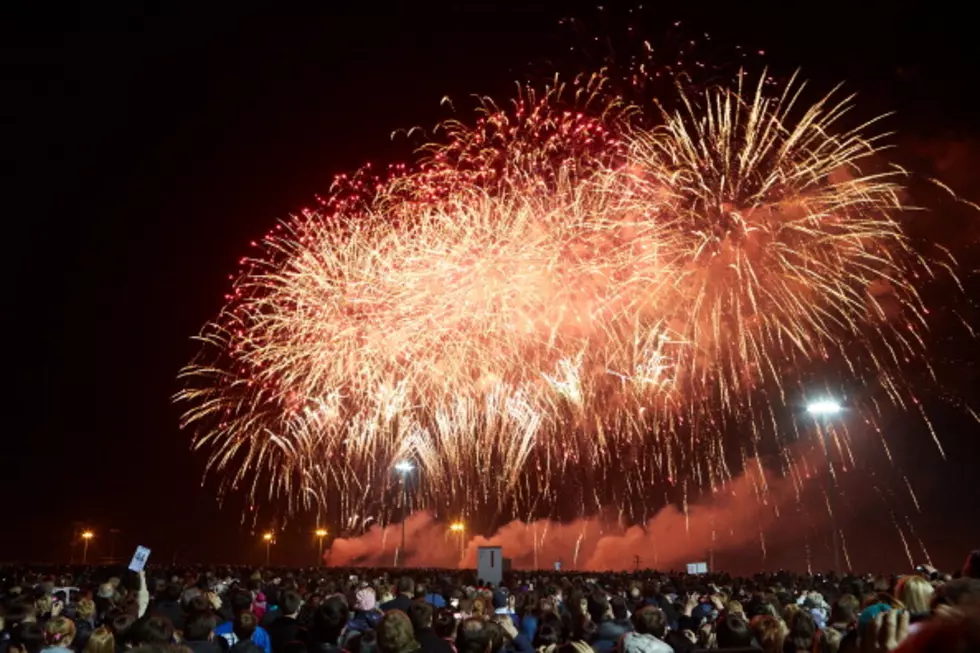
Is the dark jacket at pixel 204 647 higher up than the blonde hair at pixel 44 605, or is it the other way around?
the blonde hair at pixel 44 605

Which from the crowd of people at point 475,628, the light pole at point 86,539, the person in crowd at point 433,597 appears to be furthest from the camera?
the light pole at point 86,539

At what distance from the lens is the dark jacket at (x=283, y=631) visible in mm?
8066

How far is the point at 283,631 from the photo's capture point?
26.9 feet

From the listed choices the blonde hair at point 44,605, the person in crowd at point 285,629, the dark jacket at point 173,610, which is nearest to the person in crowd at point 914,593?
the person in crowd at point 285,629

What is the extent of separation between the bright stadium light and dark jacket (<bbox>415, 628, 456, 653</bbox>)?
2085 cm

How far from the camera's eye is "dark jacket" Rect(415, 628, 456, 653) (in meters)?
6.56

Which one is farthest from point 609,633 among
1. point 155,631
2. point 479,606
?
point 155,631

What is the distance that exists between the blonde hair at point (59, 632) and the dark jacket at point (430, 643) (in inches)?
135

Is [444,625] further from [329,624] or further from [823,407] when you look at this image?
[823,407]

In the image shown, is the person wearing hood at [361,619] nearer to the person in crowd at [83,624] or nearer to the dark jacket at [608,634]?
the dark jacket at [608,634]

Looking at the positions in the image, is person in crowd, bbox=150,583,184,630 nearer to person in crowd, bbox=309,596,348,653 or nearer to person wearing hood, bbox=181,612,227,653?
person wearing hood, bbox=181,612,227,653

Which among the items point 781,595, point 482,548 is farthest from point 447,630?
point 482,548

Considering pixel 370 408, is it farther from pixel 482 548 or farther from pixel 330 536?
pixel 330 536

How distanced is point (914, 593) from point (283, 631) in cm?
581
